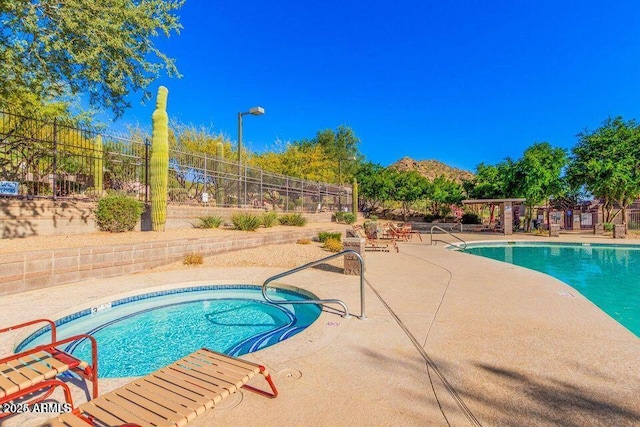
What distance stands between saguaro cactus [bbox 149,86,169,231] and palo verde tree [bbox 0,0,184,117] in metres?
1.00

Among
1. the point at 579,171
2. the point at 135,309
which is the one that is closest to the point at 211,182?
the point at 135,309

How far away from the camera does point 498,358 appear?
3.32 meters

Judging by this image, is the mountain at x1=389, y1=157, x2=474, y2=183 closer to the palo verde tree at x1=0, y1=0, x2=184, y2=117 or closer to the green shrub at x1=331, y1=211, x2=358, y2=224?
the green shrub at x1=331, y1=211, x2=358, y2=224

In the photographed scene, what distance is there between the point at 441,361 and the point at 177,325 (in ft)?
13.8

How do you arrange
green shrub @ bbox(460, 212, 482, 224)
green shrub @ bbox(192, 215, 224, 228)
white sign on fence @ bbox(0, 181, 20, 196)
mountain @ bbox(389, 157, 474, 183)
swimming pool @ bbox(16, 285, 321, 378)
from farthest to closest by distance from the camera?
mountain @ bbox(389, 157, 474, 183), green shrub @ bbox(460, 212, 482, 224), green shrub @ bbox(192, 215, 224, 228), white sign on fence @ bbox(0, 181, 20, 196), swimming pool @ bbox(16, 285, 321, 378)

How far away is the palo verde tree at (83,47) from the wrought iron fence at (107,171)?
3.79 ft

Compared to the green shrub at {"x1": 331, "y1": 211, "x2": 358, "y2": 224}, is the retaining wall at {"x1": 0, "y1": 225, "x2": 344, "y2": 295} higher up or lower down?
lower down

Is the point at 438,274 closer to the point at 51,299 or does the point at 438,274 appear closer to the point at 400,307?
the point at 400,307

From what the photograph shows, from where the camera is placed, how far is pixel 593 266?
11078 millimetres

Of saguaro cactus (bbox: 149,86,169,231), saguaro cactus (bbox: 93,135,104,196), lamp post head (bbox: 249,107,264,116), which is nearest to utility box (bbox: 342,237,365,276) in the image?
saguaro cactus (bbox: 149,86,169,231)

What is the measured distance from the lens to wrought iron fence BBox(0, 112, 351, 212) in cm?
982

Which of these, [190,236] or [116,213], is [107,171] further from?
[190,236]

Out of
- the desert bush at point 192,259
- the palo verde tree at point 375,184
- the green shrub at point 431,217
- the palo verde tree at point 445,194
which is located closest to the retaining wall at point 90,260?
the desert bush at point 192,259

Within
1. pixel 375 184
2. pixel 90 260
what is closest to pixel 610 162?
pixel 375 184
